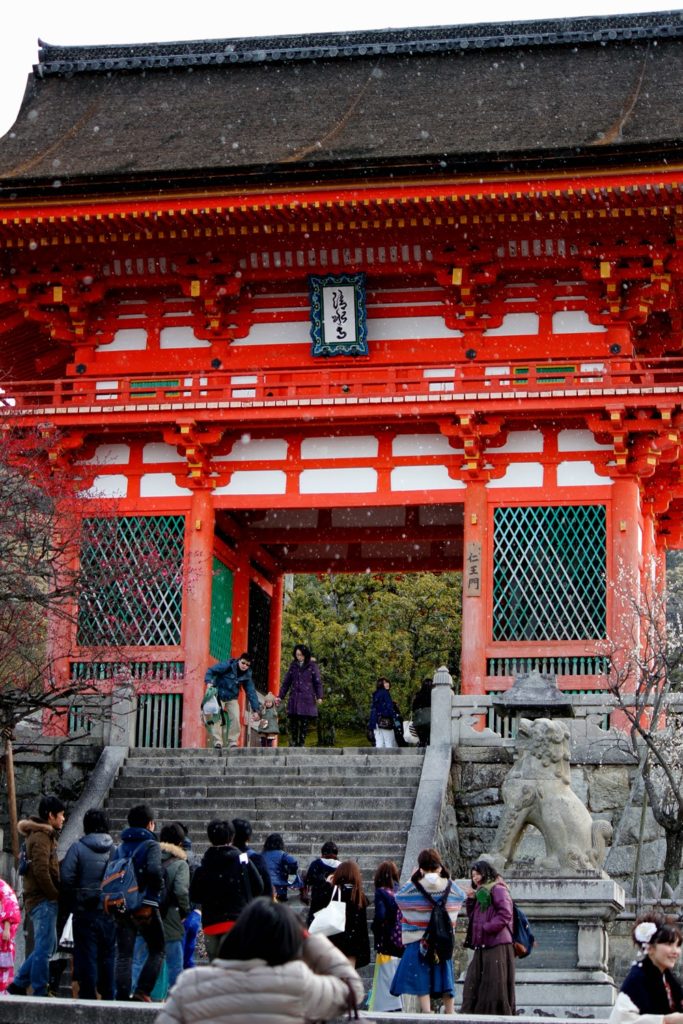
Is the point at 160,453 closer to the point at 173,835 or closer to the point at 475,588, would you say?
the point at 475,588

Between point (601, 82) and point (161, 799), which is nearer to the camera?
point (161, 799)

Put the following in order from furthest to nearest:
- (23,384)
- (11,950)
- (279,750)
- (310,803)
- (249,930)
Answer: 1. (23,384)
2. (279,750)
3. (310,803)
4. (11,950)
5. (249,930)

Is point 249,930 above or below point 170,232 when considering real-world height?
below

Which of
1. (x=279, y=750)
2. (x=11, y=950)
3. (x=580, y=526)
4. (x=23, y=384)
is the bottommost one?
(x=11, y=950)

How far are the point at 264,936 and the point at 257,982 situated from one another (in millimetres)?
164

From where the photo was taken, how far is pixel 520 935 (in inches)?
461

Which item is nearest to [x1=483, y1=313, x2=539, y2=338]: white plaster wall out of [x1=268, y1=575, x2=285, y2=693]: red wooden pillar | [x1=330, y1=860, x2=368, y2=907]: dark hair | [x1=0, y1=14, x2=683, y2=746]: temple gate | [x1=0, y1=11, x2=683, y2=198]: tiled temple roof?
[x1=0, y1=14, x2=683, y2=746]: temple gate

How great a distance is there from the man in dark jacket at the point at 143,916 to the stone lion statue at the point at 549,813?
325cm

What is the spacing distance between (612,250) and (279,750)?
8.42 meters

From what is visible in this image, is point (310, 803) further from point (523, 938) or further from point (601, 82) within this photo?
point (601, 82)

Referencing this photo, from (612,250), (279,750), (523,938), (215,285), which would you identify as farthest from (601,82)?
(523,938)

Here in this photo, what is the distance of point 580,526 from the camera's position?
893 inches

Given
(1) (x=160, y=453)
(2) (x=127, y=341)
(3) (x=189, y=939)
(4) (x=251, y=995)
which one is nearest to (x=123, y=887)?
(3) (x=189, y=939)

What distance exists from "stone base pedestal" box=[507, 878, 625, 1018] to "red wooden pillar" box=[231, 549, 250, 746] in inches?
486
